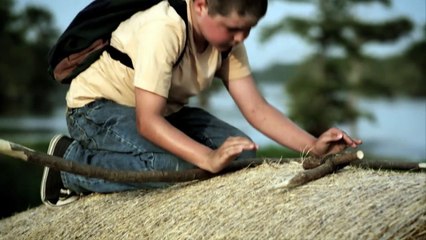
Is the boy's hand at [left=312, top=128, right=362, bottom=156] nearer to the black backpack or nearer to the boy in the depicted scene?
the boy

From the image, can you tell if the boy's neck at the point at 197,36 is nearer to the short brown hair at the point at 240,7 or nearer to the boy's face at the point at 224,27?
the boy's face at the point at 224,27

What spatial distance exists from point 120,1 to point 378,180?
1514mm

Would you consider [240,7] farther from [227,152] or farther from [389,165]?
[389,165]

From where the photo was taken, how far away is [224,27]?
11.2 ft

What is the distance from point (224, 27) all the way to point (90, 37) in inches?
30.1

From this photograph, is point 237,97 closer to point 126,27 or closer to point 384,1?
point 126,27

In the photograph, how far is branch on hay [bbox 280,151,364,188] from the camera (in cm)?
312

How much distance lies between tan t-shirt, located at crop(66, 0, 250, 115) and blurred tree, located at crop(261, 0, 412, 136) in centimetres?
1424

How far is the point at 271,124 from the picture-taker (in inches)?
160

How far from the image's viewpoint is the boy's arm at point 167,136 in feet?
10.8

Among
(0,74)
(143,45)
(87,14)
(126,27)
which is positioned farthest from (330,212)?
(0,74)

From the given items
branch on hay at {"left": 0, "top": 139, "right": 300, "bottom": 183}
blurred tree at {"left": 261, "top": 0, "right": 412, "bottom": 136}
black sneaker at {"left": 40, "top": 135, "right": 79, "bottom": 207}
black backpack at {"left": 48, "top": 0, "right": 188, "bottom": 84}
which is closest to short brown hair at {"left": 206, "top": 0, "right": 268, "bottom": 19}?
black backpack at {"left": 48, "top": 0, "right": 188, "bottom": 84}

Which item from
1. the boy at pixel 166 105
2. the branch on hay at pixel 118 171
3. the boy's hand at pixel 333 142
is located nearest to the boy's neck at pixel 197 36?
the boy at pixel 166 105

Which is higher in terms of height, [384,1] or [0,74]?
[384,1]
